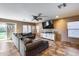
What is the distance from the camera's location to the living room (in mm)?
1995

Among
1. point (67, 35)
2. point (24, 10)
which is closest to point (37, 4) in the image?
point (24, 10)

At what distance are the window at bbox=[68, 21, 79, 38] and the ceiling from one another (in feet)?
0.70

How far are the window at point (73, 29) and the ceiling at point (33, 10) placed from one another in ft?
0.70

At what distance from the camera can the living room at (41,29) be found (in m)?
2.00

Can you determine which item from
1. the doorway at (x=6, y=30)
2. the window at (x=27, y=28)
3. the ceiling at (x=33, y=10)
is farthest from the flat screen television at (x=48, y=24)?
the doorway at (x=6, y=30)

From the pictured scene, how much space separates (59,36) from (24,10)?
969 millimetres

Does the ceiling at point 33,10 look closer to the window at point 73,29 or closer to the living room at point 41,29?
the living room at point 41,29

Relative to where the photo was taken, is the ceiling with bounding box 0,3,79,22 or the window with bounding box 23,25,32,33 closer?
the ceiling with bounding box 0,3,79,22

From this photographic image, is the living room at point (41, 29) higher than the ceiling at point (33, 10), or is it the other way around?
the ceiling at point (33, 10)

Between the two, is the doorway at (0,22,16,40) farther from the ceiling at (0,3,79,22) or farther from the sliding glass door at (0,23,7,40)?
the ceiling at (0,3,79,22)

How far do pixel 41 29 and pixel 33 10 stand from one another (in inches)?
18.8

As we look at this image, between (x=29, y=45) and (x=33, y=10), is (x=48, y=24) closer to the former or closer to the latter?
(x=33, y=10)

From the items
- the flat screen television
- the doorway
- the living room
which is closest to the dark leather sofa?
the living room

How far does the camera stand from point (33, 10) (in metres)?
2.06
